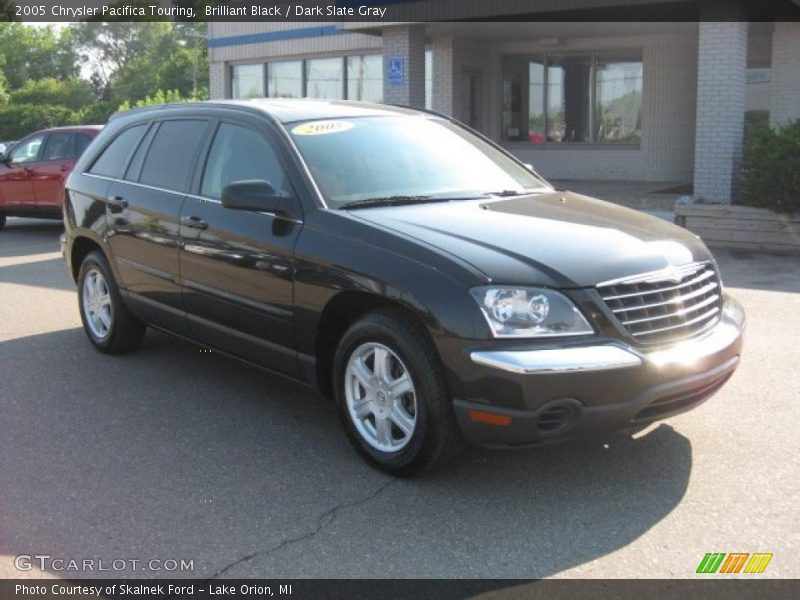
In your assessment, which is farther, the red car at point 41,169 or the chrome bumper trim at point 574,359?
the red car at point 41,169

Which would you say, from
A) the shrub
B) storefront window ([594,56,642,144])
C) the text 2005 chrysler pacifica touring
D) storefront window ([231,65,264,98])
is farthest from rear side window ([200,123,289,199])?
storefront window ([231,65,264,98])

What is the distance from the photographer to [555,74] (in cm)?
2005

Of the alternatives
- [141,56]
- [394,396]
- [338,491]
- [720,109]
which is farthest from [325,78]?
[141,56]

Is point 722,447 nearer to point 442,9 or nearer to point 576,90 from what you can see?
point 442,9

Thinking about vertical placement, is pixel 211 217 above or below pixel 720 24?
below

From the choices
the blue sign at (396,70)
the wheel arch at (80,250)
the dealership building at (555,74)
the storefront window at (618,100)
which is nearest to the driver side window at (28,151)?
the dealership building at (555,74)

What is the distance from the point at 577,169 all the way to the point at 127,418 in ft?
52.7

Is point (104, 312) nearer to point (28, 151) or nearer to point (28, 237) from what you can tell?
point (28, 237)

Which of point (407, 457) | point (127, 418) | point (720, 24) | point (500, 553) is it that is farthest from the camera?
point (720, 24)

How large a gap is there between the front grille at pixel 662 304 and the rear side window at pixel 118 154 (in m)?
3.87

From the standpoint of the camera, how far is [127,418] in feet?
17.2

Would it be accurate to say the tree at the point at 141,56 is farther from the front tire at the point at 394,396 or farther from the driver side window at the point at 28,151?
the front tire at the point at 394,396

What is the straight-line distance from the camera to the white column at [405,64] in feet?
53.0

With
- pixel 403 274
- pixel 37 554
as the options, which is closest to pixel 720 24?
pixel 403 274
